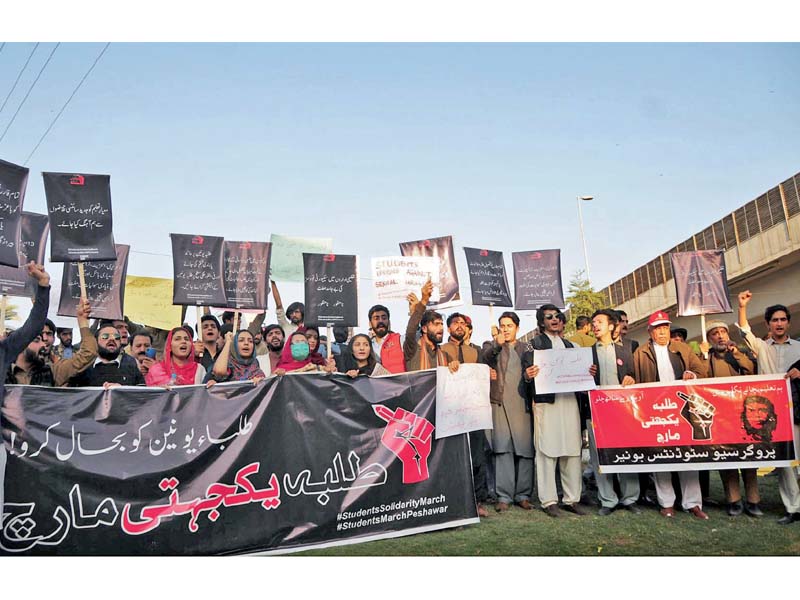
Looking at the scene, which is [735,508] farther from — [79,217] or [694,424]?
[79,217]

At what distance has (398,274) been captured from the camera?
7.70m

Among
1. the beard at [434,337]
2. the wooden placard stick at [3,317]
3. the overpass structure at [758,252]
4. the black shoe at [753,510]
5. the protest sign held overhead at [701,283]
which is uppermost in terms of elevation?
the overpass structure at [758,252]

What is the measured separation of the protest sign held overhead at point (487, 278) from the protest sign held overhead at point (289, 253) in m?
2.17

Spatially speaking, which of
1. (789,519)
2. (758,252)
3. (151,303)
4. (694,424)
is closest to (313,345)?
(151,303)

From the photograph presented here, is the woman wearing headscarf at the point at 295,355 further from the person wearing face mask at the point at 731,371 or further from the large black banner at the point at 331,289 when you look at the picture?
the person wearing face mask at the point at 731,371

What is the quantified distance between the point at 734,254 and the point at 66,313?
21257 mm

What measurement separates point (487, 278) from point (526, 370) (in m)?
3.17

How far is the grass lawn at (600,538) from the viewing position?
229 inches

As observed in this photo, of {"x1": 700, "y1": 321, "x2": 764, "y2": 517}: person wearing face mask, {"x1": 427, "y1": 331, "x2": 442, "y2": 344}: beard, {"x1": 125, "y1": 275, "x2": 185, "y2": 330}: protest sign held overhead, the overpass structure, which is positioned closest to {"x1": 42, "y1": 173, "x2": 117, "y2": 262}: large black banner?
{"x1": 125, "y1": 275, "x2": 185, "y2": 330}: protest sign held overhead

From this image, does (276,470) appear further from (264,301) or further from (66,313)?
Answer: (66,313)

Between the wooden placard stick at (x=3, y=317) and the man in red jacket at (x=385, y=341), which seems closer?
the wooden placard stick at (x=3, y=317)

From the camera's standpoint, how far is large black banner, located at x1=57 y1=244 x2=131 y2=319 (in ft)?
27.8

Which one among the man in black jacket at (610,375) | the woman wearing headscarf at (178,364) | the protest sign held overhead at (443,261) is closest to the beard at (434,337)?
the man in black jacket at (610,375)

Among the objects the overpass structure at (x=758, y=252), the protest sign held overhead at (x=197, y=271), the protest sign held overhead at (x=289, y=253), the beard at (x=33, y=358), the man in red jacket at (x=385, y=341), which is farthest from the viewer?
the overpass structure at (x=758, y=252)
